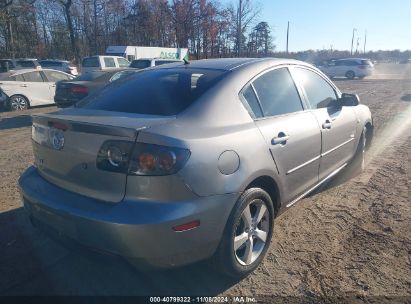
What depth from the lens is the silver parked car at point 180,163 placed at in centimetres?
224

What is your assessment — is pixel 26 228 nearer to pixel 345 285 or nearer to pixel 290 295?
pixel 290 295

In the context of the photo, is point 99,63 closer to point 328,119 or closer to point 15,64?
point 15,64

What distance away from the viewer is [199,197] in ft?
7.64

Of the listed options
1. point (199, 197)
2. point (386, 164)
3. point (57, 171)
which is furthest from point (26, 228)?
point (386, 164)

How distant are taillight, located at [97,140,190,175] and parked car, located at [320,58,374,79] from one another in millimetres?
30982

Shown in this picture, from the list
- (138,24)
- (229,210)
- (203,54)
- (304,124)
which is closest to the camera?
(229,210)

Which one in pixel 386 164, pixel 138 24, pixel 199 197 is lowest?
pixel 386 164

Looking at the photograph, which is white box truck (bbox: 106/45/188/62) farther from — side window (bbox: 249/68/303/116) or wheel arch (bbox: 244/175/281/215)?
wheel arch (bbox: 244/175/281/215)

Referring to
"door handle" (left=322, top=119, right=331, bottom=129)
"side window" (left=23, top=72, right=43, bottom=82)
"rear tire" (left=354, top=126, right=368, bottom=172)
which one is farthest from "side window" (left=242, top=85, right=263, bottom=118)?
"side window" (left=23, top=72, right=43, bottom=82)

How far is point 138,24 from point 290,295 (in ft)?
177

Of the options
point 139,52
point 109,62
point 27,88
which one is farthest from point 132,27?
point 27,88

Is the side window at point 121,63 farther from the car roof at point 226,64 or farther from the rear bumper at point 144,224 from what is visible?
the rear bumper at point 144,224

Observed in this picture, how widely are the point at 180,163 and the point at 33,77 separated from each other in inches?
483

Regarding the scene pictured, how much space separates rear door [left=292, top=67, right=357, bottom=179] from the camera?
3.86 m
